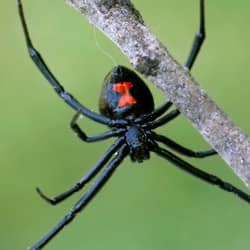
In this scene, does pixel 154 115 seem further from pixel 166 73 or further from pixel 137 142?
pixel 166 73

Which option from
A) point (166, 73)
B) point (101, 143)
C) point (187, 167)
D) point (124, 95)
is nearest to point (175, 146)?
point (187, 167)

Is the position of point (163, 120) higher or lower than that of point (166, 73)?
higher

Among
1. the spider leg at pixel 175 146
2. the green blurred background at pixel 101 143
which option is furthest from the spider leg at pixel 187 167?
the green blurred background at pixel 101 143

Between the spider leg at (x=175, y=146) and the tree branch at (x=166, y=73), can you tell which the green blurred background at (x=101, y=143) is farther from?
the tree branch at (x=166, y=73)

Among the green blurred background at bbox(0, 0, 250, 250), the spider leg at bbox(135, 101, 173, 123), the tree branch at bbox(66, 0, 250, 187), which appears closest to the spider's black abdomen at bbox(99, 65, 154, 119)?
the spider leg at bbox(135, 101, 173, 123)

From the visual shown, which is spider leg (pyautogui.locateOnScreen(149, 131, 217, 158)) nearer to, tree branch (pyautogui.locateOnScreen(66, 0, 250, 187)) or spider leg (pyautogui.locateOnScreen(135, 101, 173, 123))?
spider leg (pyautogui.locateOnScreen(135, 101, 173, 123))
